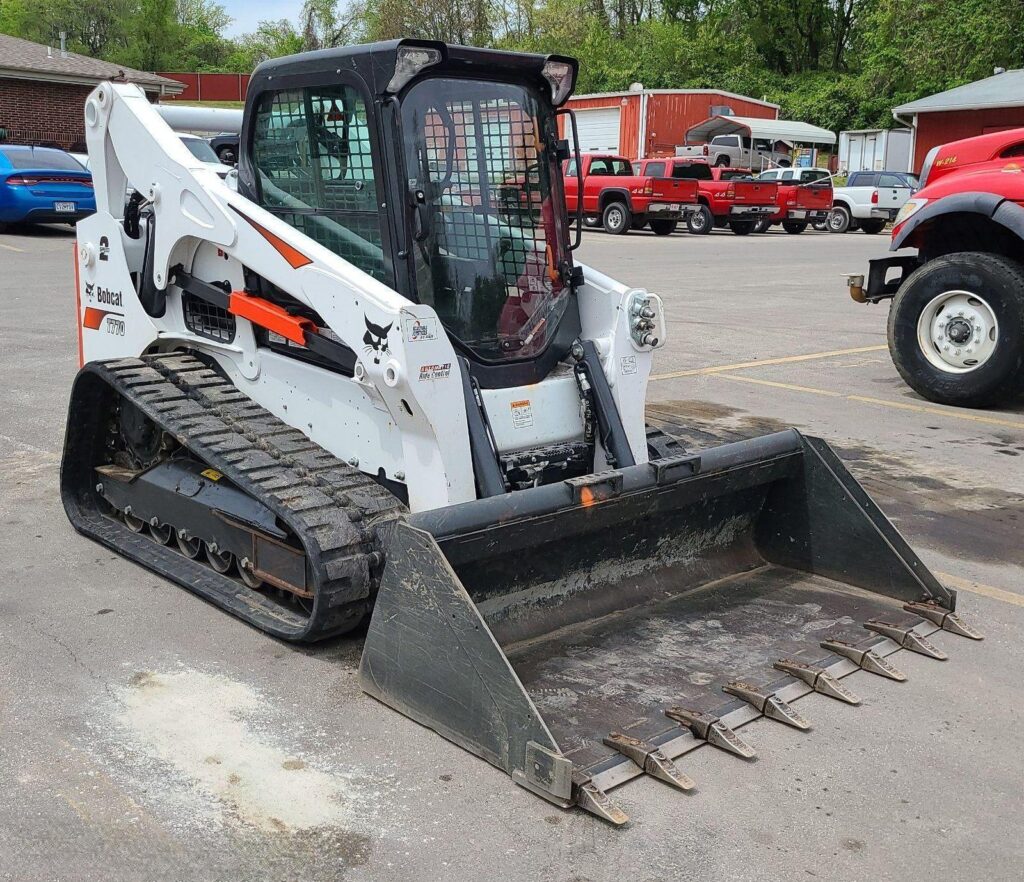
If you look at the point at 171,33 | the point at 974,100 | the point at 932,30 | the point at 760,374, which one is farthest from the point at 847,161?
the point at 171,33

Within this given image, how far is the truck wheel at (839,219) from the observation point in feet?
114

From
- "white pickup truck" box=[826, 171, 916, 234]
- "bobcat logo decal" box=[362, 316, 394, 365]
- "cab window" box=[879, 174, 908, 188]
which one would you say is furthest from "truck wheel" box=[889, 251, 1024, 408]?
"cab window" box=[879, 174, 908, 188]

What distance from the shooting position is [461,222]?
208 inches

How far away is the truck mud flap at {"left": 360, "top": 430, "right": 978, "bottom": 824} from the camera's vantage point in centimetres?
388

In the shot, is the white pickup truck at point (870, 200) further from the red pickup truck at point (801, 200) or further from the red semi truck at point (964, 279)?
the red semi truck at point (964, 279)

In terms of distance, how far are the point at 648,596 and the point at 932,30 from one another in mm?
47783

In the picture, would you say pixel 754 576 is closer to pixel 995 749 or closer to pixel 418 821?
pixel 995 749

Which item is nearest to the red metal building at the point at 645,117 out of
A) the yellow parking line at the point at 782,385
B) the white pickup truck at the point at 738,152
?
the white pickup truck at the point at 738,152

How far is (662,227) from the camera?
30.8 m

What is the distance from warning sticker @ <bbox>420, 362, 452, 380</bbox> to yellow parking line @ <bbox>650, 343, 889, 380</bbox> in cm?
597

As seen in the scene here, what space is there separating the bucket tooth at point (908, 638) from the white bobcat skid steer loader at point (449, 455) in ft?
0.06

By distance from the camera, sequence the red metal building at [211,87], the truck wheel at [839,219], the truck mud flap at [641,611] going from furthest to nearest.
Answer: the red metal building at [211,87] → the truck wheel at [839,219] → the truck mud flap at [641,611]

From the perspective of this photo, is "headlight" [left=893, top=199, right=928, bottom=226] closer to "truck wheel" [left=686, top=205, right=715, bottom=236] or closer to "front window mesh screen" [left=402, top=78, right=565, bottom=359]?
"front window mesh screen" [left=402, top=78, right=565, bottom=359]

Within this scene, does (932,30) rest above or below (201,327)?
above
